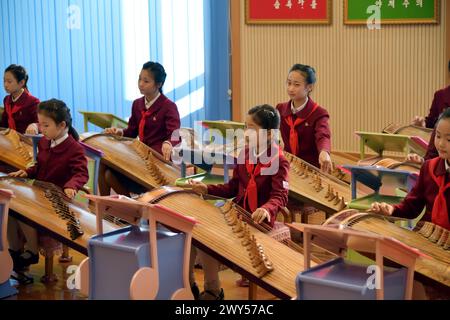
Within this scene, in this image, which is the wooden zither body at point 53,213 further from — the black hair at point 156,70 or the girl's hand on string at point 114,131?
the black hair at point 156,70

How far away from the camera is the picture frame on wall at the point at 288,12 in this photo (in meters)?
8.01

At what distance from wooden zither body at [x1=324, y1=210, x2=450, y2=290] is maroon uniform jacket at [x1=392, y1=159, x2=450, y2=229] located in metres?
0.22

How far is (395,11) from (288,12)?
1073 millimetres

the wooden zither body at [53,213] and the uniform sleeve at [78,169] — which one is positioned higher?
the uniform sleeve at [78,169]

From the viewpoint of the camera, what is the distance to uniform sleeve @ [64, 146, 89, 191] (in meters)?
4.60

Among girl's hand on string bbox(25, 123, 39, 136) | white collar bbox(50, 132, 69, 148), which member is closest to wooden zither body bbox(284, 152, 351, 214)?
white collar bbox(50, 132, 69, 148)

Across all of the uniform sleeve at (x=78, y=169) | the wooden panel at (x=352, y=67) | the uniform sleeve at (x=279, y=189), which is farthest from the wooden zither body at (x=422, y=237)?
the wooden panel at (x=352, y=67)

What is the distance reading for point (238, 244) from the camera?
355 centimetres

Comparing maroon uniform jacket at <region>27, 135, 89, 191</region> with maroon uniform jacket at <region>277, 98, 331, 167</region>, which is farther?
maroon uniform jacket at <region>277, 98, 331, 167</region>

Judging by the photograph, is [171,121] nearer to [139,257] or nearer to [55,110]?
[55,110]

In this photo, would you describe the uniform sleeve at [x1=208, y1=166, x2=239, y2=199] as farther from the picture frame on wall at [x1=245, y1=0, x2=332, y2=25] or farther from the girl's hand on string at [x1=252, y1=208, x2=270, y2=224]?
the picture frame on wall at [x1=245, y1=0, x2=332, y2=25]

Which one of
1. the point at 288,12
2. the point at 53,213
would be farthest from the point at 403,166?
the point at 288,12

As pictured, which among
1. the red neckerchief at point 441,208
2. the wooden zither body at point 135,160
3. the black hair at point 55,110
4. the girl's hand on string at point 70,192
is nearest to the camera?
the red neckerchief at point 441,208

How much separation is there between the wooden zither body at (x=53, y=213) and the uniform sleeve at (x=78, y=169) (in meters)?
0.24
